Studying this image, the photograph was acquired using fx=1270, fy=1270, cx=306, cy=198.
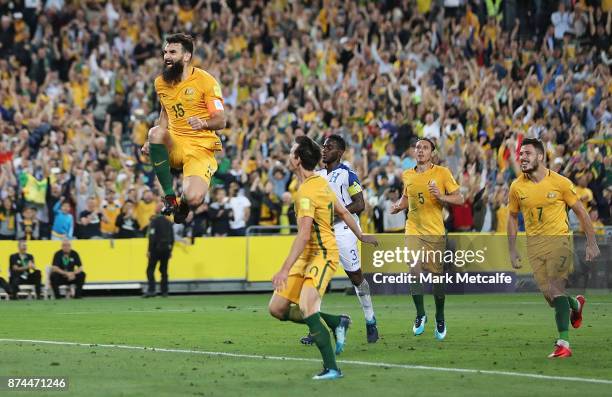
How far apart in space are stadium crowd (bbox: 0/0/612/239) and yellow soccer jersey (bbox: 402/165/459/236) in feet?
31.9

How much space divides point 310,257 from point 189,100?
2987mm

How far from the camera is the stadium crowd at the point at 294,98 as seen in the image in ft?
90.8

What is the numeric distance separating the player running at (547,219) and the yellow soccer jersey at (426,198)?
7.31 ft

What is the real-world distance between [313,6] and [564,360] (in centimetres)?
2255

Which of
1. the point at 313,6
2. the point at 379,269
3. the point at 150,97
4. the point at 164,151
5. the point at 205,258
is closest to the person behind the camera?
the point at 164,151

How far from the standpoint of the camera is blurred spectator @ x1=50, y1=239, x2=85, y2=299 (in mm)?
26484

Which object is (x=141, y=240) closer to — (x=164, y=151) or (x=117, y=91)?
(x=117, y=91)

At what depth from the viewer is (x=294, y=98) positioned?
3084 centimetres

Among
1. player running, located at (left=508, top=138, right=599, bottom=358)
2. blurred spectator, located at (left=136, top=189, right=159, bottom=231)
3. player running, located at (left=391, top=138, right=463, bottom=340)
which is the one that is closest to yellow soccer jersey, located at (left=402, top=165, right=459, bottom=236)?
player running, located at (left=391, top=138, right=463, bottom=340)

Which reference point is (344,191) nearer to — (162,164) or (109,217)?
(162,164)

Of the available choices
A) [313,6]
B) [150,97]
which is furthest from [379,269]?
[313,6]

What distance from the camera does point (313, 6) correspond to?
34.6 metres

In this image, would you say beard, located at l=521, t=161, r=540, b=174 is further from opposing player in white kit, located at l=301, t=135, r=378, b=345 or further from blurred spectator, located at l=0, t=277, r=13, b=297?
blurred spectator, located at l=0, t=277, r=13, b=297

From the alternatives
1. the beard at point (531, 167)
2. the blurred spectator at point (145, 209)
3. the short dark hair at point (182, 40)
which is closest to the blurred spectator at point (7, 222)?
the blurred spectator at point (145, 209)
